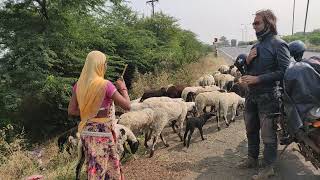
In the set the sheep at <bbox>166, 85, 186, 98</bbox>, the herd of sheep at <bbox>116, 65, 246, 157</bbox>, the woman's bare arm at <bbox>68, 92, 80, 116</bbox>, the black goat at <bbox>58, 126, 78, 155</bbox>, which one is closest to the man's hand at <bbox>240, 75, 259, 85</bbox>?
the herd of sheep at <bbox>116, 65, 246, 157</bbox>

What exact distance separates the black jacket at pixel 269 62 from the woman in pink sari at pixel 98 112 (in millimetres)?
2169

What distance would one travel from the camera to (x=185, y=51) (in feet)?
95.2

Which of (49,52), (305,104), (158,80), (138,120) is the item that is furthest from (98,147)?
(158,80)

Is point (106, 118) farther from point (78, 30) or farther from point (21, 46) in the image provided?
point (78, 30)

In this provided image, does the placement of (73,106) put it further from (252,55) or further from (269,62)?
(269,62)

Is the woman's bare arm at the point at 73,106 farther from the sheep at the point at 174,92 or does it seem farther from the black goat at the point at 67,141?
the sheep at the point at 174,92

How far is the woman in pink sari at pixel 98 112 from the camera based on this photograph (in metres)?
4.93

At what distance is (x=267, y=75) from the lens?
20.4ft

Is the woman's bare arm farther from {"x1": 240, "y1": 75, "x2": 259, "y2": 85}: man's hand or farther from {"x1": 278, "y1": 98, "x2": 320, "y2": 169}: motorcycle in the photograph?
{"x1": 278, "y1": 98, "x2": 320, "y2": 169}: motorcycle

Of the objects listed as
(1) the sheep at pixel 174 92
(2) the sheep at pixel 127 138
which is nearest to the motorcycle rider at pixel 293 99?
(2) the sheep at pixel 127 138

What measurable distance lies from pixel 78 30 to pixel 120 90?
36.6 feet

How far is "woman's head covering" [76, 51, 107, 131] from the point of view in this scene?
491cm

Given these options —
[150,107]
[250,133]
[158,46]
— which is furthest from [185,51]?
[250,133]

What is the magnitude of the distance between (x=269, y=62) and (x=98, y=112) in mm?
2623
